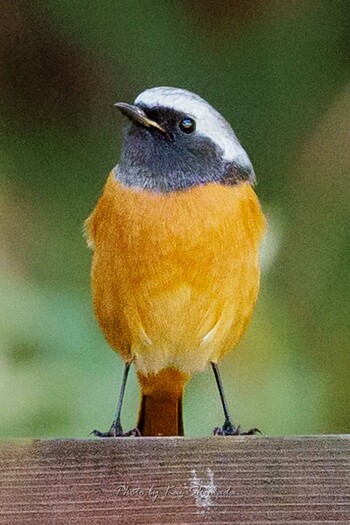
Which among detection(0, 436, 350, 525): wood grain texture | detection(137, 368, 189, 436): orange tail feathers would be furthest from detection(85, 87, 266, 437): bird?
detection(0, 436, 350, 525): wood grain texture

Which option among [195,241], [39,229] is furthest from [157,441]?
[39,229]


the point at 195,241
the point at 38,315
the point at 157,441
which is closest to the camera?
the point at 157,441

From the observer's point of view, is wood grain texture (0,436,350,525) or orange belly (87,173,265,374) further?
orange belly (87,173,265,374)

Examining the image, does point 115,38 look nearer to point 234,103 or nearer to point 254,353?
point 234,103

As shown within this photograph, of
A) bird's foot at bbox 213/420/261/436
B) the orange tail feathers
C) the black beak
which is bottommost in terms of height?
the orange tail feathers

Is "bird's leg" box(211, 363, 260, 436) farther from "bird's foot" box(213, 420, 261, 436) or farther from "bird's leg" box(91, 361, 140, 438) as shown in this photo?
"bird's leg" box(91, 361, 140, 438)

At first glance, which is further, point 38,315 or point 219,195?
point 38,315
